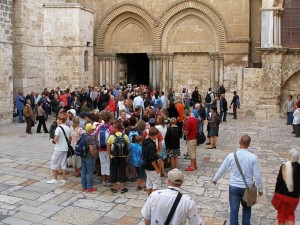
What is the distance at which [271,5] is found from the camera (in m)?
20.2

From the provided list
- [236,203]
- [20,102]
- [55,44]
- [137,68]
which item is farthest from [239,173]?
[137,68]

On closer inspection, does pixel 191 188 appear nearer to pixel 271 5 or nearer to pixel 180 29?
pixel 271 5

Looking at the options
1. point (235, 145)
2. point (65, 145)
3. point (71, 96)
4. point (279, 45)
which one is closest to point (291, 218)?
point (65, 145)

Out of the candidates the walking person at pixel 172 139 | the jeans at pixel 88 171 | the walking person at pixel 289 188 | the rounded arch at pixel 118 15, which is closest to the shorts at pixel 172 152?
Result: the walking person at pixel 172 139

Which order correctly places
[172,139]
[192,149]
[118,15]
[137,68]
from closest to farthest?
[172,139]
[192,149]
[118,15]
[137,68]

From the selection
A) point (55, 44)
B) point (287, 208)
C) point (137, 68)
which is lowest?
point (287, 208)

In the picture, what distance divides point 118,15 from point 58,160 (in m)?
15.9

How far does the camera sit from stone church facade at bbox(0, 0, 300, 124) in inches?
781

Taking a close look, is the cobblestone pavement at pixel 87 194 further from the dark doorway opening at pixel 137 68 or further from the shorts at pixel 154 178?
the dark doorway opening at pixel 137 68

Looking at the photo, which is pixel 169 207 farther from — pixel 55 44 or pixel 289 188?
pixel 55 44

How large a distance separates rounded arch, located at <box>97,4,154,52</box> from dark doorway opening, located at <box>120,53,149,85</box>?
227cm

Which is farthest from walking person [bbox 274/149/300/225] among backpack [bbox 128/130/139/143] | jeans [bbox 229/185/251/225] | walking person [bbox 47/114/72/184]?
walking person [bbox 47/114/72/184]

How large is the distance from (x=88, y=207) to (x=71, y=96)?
36.2 ft

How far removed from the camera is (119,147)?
855 centimetres
